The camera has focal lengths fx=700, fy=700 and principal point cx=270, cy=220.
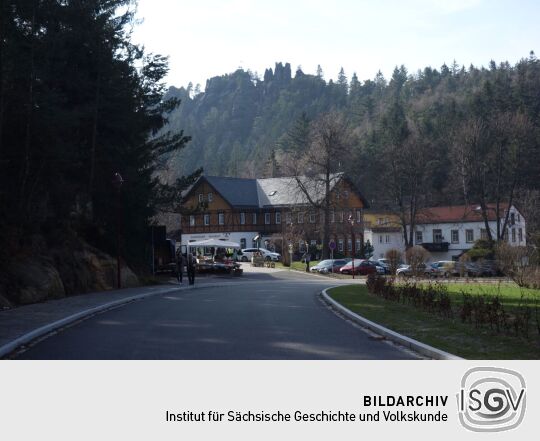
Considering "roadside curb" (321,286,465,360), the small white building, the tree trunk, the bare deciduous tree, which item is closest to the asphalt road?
"roadside curb" (321,286,465,360)

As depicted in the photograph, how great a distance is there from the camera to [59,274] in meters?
27.3

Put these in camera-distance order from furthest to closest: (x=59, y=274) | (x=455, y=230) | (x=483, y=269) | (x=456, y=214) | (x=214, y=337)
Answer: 1. (x=456, y=214)
2. (x=455, y=230)
3. (x=483, y=269)
4. (x=59, y=274)
5. (x=214, y=337)

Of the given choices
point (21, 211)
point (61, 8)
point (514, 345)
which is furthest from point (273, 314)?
point (61, 8)

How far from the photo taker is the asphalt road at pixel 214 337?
11602mm

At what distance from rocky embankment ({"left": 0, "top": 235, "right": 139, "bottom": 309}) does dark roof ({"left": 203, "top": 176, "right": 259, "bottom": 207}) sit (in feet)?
195

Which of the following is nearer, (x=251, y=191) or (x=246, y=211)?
(x=246, y=211)

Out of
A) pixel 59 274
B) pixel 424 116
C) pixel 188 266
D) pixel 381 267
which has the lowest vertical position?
pixel 381 267

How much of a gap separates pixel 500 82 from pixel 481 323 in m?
93.3

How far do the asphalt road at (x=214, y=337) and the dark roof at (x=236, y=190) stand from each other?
73.1 metres

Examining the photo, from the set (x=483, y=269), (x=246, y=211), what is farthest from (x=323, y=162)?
(x=246, y=211)

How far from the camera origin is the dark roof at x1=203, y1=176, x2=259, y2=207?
310 ft

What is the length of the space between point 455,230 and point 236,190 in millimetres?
30210

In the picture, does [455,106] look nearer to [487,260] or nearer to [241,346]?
[487,260]

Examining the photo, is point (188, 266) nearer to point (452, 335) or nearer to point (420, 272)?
point (420, 272)
